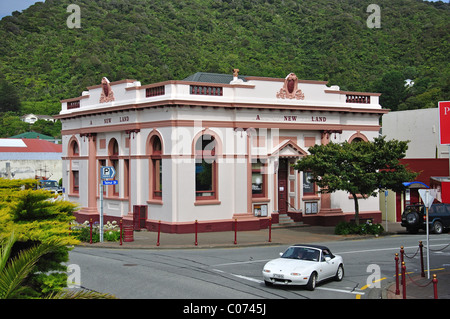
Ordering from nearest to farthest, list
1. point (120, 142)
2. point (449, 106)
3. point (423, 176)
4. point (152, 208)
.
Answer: point (449, 106) → point (152, 208) → point (120, 142) → point (423, 176)

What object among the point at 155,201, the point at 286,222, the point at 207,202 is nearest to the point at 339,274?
the point at 207,202

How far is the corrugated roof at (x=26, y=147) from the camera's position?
80562 mm

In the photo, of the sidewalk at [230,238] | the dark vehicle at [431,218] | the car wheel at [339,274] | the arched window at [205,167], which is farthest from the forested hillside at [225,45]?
the car wheel at [339,274]

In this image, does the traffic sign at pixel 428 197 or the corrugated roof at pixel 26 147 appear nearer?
the traffic sign at pixel 428 197

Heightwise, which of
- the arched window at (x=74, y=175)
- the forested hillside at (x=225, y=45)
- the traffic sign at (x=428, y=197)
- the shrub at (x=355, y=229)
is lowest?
the shrub at (x=355, y=229)

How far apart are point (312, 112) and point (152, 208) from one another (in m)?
11.0

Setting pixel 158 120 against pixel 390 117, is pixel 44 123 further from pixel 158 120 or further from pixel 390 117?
pixel 158 120

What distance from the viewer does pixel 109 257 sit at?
21.8 meters

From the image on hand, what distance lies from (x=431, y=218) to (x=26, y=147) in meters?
64.1

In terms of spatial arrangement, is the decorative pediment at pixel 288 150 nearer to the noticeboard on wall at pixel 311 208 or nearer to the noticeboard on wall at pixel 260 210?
the noticeboard on wall at pixel 260 210

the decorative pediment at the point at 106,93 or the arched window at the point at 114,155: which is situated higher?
the decorative pediment at the point at 106,93

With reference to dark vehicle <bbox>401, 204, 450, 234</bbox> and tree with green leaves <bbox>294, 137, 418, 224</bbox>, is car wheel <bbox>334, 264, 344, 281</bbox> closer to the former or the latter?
tree with green leaves <bbox>294, 137, 418, 224</bbox>

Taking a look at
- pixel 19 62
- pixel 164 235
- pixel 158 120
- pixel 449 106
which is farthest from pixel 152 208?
pixel 19 62

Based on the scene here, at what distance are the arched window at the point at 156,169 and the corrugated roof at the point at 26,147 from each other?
54.0 metres
